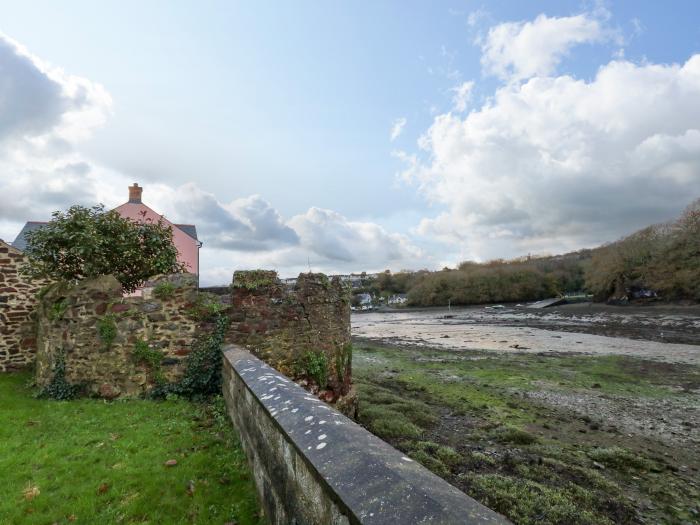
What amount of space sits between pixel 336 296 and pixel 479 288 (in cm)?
9596

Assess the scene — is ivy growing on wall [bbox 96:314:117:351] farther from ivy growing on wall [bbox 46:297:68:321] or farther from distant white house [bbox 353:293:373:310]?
distant white house [bbox 353:293:373:310]

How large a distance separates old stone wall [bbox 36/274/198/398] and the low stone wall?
3.96m

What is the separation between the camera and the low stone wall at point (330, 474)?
5.94 feet

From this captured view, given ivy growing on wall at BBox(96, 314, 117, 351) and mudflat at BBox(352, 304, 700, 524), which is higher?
ivy growing on wall at BBox(96, 314, 117, 351)

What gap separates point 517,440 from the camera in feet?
29.5

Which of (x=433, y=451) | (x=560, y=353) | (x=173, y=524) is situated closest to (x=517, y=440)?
(x=433, y=451)

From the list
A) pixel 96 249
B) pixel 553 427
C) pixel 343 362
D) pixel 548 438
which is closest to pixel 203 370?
pixel 343 362

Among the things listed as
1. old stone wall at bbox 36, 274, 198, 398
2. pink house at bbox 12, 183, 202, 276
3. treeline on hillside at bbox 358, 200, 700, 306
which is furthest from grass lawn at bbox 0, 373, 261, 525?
treeline on hillside at bbox 358, 200, 700, 306

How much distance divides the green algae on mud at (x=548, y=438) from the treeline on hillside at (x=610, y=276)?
42.6 m

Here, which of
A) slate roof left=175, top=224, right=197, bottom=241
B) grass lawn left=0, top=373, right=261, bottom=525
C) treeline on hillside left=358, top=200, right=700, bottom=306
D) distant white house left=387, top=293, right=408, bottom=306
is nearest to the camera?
grass lawn left=0, top=373, right=261, bottom=525

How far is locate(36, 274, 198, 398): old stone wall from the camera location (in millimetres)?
7609

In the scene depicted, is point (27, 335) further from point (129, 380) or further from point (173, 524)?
point (173, 524)

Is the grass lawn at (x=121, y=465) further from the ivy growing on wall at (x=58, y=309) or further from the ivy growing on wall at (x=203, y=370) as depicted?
the ivy growing on wall at (x=58, y=309)

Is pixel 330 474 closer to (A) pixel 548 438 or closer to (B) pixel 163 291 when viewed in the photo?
(B) pixel 163 291
